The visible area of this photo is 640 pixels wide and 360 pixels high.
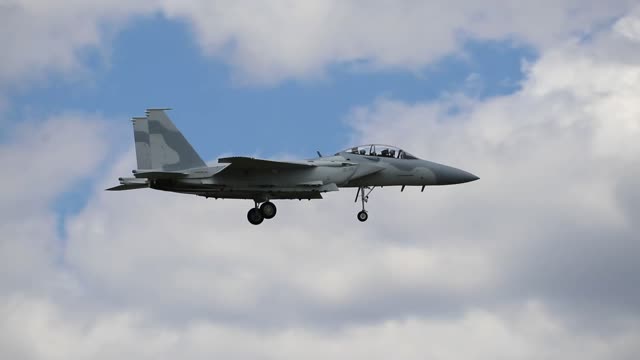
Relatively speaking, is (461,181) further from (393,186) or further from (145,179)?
(145,179)

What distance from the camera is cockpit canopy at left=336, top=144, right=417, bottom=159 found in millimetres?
44969

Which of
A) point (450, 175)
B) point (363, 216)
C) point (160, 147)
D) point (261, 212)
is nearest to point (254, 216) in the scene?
point (261, 212)

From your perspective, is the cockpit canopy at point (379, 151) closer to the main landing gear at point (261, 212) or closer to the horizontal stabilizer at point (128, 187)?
the main landing gear at point (261, 212)

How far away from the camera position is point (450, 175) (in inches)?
1811

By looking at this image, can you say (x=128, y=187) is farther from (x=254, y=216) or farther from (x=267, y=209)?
(x=267, y=209)

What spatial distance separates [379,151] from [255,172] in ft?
16.5

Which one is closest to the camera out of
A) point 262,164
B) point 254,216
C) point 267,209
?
point 262,164

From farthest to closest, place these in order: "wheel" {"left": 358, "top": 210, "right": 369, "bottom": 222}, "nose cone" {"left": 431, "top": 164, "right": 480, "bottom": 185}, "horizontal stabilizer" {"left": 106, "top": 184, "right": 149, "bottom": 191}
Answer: "nose cone" {"left": 431, "top": 164, "right": 480, "bottom": 185} → "wheel" {"left": 358, "top": 210, "right": 369, "bottom": 222} → "horizontal stabilizer" {"left": 106, "top": 184, "right": 149, "bottom": 191}

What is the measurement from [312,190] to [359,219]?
86.3 inches

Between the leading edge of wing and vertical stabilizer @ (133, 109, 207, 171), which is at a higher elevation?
vertical stabilizer @ (133, 109, 207, 171)

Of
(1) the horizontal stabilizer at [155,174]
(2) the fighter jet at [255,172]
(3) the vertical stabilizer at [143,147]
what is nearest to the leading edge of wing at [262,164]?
(2) the fighter jet at [255,172]

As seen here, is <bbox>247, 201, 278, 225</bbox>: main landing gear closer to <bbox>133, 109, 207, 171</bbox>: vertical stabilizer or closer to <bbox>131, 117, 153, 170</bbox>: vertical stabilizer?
<bbox>133, 109, 207, 171</bbox>: vertical stabilizer

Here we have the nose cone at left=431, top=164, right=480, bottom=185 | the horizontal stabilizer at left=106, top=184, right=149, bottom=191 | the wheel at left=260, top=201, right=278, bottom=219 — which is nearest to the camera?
the horizontal stabilizer at left=106, top=184, right=149, bottom=191

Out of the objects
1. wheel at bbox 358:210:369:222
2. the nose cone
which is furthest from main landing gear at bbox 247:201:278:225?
the nose cone
